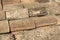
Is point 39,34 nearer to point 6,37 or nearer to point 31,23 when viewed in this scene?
point 31,23

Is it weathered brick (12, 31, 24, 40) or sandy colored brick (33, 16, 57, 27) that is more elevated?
sandy colored brick (33, 16, 57, 27)

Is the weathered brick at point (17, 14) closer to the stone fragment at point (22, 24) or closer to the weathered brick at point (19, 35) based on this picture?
the stone fragment at point (22, 24)

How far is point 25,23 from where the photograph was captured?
4.67ft

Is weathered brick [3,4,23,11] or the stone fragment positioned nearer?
the stone fragment

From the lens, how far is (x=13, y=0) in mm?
1609

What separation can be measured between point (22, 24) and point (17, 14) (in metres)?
0.12

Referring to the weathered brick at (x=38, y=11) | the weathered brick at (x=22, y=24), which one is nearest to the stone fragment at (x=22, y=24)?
the weathered brick at (x=22, y=24)

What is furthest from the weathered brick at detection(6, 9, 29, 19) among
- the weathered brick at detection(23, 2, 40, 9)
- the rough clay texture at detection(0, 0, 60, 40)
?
the weathered brick at detection(23, 2, 40, 9)

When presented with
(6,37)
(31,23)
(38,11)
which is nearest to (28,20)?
(31,23)

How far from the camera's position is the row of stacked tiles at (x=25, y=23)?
1.38 metres

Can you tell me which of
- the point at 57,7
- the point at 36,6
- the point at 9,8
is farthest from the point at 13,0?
the point at 57,7

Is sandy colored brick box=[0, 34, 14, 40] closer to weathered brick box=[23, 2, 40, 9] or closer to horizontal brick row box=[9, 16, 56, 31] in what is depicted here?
horizontal brick row box=[9, 16, 56, 31]

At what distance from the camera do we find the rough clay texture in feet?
4.50

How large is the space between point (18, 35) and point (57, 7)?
1.82ft
